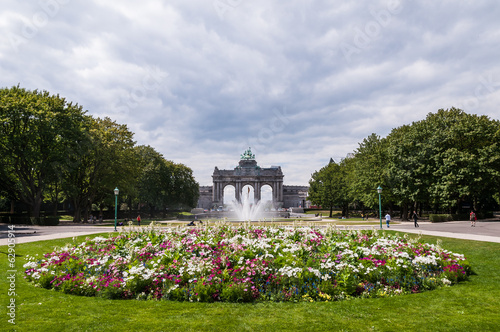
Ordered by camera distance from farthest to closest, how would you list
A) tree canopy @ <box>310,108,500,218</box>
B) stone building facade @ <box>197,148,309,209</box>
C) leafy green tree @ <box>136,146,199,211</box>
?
stone building facade @ <box>197,148,309,209</box>, leafy green tree @ <box>136,146,199,211</box>, tree canopy @ <box>310,108,500,218</box>

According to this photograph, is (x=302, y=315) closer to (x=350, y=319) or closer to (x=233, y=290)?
(x=350, y=319)

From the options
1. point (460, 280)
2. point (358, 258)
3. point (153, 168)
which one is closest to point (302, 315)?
point (358, 258)

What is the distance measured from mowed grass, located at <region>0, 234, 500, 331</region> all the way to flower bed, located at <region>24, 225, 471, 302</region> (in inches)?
16.0

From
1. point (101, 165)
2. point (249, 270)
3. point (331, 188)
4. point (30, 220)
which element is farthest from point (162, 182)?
point (249, 270)

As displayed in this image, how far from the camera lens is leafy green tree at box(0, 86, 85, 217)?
35344mm

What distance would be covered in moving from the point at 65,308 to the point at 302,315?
18.7 ft

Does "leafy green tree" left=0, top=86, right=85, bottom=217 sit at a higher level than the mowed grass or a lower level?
higher

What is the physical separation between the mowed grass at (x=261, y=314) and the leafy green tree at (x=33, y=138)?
3206 cm

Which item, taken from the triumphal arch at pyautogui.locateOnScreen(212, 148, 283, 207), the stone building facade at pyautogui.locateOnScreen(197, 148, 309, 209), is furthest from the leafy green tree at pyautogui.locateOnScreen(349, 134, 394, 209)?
the triumphal arch at pyautogui.locateOnScreen(212, 148, 283, 207)

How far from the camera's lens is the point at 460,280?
1078 centimetres

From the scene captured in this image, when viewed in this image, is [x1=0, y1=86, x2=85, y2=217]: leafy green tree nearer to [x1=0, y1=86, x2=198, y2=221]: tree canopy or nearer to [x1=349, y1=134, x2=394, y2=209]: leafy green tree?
[x1=0, y1=86, x2=198, y2=221]: tree canopy

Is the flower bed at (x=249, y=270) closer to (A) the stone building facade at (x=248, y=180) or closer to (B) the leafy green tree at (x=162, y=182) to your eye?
(B) the leafy green tree at (x=162, y=182)

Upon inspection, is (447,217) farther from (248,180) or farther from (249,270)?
(248,180)

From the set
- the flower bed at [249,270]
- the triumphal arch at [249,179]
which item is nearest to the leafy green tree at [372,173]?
the flower bed at [249,270]
